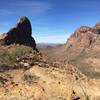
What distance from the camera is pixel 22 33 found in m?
66.1

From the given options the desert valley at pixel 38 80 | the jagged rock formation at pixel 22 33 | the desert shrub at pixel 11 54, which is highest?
the jagged rock formation at pixel 22 33

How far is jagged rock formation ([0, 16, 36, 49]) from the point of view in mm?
57603

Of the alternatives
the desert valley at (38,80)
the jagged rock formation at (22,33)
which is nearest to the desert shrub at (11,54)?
the desert valley at (38,80)

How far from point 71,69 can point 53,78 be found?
4.76m

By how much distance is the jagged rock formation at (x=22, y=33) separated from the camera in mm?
57603

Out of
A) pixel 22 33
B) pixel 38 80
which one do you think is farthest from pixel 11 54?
pixel 22 33

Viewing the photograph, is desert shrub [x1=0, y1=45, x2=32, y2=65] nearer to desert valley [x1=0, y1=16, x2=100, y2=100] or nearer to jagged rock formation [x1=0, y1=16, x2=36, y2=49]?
→ desert valley [x1=0, y1=16, x2=100, y2=100]

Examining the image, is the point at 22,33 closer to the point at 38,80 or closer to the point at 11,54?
the point at 11,54

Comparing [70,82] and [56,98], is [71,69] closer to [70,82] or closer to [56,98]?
[70,82]

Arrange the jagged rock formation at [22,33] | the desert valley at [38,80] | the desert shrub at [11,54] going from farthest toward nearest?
the jagged rock formation at [22,33] → the desert shrub at [11,54] → the desert valley at [38,80]

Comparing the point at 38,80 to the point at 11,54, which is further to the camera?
the point at 11,54

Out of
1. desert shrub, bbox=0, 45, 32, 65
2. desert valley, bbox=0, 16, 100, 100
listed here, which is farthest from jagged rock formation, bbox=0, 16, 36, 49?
desert valley, bbox=0, 16, 100, 100

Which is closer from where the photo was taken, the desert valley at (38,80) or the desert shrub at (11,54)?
the desert valley at (38,80)

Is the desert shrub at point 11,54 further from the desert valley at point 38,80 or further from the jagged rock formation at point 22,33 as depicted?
the jagged rock formation at point 22,33
